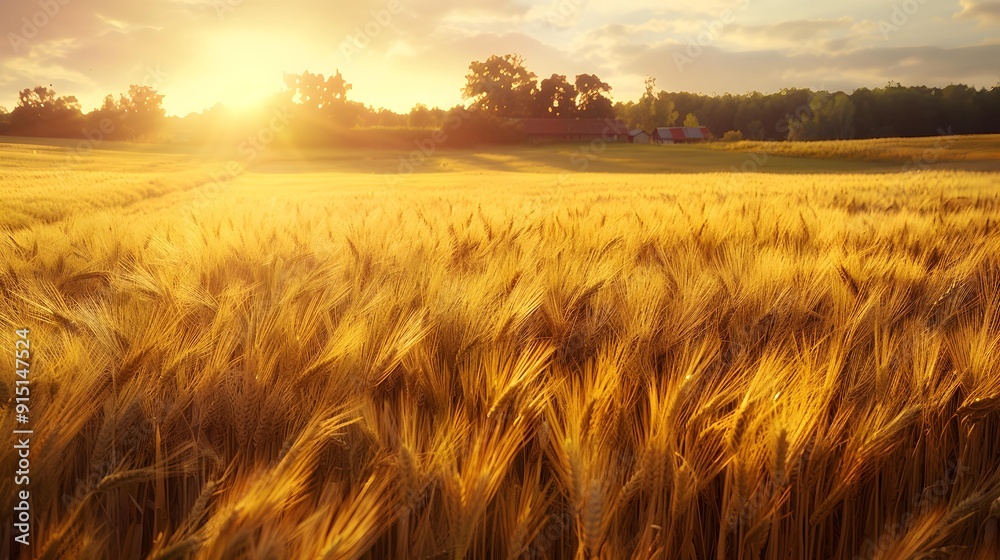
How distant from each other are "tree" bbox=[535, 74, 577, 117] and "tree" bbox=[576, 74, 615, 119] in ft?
2.65

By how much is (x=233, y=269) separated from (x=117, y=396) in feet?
3.46

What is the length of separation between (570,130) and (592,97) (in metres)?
7.26

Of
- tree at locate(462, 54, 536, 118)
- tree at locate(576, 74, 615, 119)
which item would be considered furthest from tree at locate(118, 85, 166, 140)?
tree at locate(576, 74, 615, 119)

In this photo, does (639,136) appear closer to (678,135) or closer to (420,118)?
(678,135)

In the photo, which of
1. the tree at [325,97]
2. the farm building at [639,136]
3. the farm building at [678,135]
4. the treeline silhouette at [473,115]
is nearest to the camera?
the treeline silhouette at [473,115]

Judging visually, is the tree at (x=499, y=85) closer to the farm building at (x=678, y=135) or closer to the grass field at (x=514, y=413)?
the farm building at (x=678, y=135)

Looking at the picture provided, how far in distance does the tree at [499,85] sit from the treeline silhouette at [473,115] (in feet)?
0.30

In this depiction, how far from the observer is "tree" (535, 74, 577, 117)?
54.8 metres

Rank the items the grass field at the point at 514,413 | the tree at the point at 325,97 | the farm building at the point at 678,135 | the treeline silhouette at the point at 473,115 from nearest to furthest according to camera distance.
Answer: the grass field at the point at 514,413
the treeline silhouette at the point at 473,115
the tree at the point at 325,97
the farm building at the point at 678,135

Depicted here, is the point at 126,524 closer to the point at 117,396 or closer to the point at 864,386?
the point at 117,396

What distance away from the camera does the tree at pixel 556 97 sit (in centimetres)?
5481

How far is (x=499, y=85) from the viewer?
2074 inches

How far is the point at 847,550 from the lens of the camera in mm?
870

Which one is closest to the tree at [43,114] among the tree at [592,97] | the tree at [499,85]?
the tree at [499,85]
